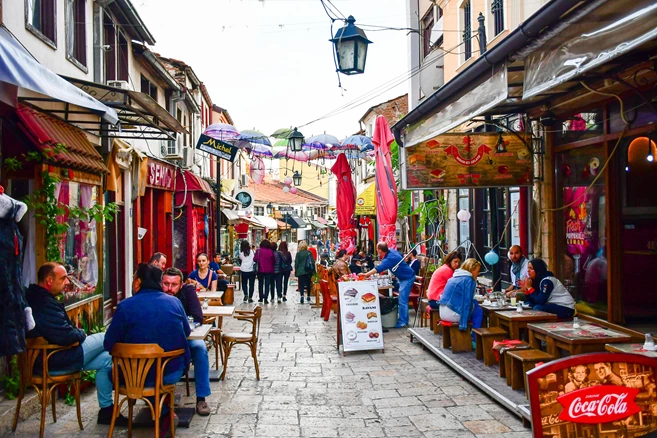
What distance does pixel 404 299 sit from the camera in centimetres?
1210

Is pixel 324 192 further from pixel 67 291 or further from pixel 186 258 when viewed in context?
pixel 67 291

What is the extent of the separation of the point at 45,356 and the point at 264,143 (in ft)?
54.8

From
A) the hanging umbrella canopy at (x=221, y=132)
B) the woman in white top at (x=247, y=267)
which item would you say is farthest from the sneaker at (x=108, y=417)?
the hanging umbrella canopy at (x=221, y=132)

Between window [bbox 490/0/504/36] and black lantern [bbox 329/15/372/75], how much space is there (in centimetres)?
506

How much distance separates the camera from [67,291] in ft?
24.6

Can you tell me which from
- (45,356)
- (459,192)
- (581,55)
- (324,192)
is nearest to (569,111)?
(581,55)

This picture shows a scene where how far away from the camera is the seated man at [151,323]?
549cm

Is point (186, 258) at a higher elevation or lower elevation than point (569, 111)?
lower

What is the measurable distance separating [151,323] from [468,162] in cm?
630

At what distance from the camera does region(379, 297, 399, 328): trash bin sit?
11.6 meters

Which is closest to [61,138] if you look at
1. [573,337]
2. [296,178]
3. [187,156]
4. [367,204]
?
[573,337]

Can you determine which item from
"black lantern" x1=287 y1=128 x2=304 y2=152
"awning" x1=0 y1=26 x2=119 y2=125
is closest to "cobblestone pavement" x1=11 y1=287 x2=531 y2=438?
"awning" x1=0 y1=26 x2=119 y2=125

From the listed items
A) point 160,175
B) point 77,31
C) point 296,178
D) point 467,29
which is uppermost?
point 467,29

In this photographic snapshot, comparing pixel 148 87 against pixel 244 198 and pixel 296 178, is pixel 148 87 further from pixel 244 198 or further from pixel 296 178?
pixel 296 178
